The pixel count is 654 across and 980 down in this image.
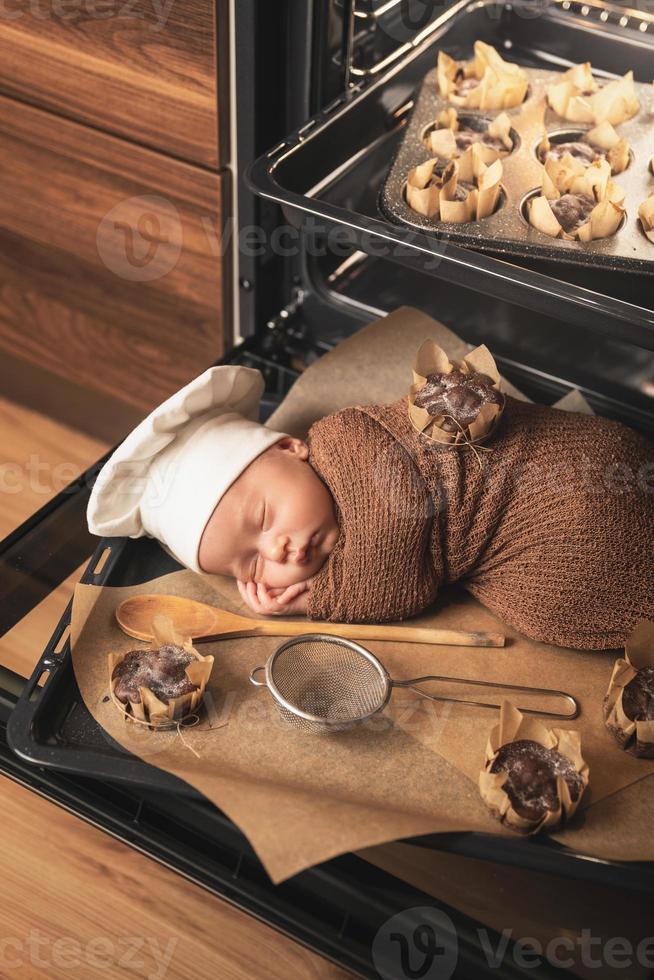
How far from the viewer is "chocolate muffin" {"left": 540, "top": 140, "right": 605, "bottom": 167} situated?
0.87m

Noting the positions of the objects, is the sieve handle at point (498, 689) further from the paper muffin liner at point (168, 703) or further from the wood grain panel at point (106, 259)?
the wood grain panel at point (106, 259)

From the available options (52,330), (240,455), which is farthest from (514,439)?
(52,330)

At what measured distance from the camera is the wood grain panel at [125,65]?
0.90 meters

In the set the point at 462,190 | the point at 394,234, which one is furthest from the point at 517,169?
the point at 394,234

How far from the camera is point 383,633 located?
79cm

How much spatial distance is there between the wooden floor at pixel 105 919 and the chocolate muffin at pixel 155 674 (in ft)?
0.94

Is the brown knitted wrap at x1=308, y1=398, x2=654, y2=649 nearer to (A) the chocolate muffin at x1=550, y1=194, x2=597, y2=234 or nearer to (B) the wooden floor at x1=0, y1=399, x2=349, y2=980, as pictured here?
(A) the chocolate muffin at x1=550, y1=194, x2=597, y2=234

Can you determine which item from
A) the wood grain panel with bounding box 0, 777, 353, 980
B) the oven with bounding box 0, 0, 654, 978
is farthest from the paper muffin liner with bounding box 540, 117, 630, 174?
the wood grain panel with bounding box 0, 777, 353, 980

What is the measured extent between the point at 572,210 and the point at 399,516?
0.95 ft

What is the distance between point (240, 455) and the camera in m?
0.80

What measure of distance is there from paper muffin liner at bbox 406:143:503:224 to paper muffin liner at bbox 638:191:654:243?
0.12 m

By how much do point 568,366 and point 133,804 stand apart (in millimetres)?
620

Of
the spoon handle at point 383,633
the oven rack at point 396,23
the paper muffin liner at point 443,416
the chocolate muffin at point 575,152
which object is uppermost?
the oven rack at point 396,23
